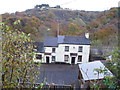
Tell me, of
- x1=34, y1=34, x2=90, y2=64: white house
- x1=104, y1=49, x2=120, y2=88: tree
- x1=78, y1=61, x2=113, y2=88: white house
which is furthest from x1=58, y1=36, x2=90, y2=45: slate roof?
x1=104, y1=49, x2=120, y2=88: tree

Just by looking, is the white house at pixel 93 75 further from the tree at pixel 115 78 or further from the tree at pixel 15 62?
the tree at pixel 15 62

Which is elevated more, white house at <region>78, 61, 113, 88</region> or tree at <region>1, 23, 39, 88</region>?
tree at <region>1, 23, 39, 88</region>

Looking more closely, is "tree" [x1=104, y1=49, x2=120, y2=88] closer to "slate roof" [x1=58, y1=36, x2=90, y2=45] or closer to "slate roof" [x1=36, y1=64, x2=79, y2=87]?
"slate roof" [x1=36, y1=64, x2=79, y2=87]

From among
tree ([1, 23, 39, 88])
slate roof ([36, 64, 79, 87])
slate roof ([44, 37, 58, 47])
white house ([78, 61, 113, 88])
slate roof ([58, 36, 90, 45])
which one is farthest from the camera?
slate roof ([58, 36, 90, 45])

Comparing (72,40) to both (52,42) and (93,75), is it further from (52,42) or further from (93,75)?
(93,75)

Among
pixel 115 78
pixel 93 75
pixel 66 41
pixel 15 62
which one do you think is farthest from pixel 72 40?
pixel 15 62

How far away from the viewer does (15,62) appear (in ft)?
2.52

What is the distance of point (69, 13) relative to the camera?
3.53 meters

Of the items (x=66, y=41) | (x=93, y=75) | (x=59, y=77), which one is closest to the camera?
(x=93, y=75)

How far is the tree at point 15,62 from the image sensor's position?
76 centimetres

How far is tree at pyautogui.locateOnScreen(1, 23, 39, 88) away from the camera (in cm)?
76

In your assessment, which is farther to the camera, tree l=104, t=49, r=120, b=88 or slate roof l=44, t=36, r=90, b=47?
slate roof l=44, t=36, r=90, b=47

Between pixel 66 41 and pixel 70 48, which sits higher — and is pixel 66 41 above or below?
above

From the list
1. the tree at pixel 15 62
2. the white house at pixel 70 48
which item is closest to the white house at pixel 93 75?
the tree at pixel 15 62
